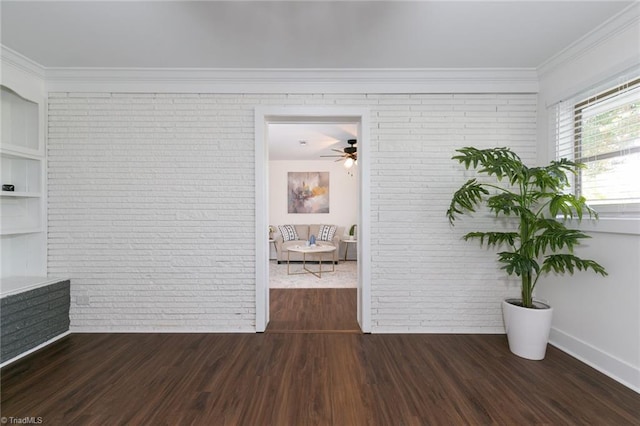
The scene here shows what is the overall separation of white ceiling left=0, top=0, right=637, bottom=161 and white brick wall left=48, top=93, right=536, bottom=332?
14.4 inches

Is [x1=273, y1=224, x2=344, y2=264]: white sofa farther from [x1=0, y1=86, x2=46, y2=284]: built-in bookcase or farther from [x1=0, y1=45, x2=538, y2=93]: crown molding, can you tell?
[x1=0, y1=86, x2=46, y2=284]: built-in bookcase

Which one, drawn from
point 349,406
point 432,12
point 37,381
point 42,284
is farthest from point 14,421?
point 432,12

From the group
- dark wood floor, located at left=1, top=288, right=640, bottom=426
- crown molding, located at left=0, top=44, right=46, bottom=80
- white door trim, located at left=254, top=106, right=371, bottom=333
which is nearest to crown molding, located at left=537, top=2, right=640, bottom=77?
white door trim, located at left=254, top=106, right=371, bottom=333

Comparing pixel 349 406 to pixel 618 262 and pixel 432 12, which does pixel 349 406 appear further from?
pixel 432 12

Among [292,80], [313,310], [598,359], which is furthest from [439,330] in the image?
[292,80]

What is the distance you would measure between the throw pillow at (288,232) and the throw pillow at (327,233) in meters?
0.59

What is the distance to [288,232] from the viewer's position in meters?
6.91

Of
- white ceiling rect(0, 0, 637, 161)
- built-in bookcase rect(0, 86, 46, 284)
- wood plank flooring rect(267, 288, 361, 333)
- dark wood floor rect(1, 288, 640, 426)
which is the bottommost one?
dark wood floor rect(1, 288, 640, 426)

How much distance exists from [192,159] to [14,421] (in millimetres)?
2163

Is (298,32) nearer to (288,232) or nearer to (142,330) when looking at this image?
(142,330)

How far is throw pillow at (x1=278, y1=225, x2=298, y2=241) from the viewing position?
6.87 m

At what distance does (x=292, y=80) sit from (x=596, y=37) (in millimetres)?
2447

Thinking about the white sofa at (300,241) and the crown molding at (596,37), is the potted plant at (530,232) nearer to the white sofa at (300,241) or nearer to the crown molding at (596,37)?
the crown molding at (596,37)

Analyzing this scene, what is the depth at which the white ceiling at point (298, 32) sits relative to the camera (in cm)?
193
